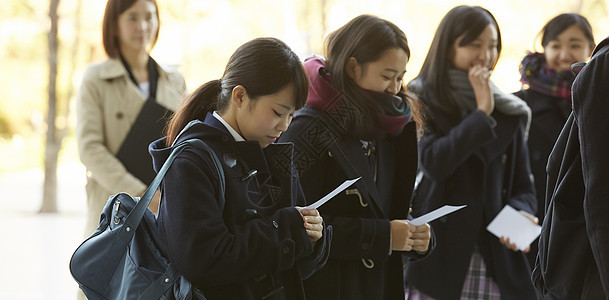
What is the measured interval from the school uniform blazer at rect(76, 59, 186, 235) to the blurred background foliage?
2.11 m

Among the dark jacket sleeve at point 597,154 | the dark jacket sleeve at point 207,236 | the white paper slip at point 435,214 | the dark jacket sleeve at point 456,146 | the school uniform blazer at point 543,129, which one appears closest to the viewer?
the dark jacket sleeve at point 597,154

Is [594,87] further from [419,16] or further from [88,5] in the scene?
[88,5]

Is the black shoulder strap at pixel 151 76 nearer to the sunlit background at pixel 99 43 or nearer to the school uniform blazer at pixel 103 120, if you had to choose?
the school uniform blazer at pixel 103 120

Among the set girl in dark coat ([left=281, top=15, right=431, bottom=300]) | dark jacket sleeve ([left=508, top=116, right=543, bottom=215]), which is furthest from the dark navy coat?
girl in dark coat ([left=281, top=15, right=431, bottom=300])

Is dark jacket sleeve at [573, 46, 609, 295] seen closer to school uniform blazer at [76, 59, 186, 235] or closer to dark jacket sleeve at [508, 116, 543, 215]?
dark jacket sleeve at [508, 116, 543, 215]

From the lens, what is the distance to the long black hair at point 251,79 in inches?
56.9

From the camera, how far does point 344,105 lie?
5.89 ft

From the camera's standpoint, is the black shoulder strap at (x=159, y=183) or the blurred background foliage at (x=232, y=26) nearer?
the black shoulder strap at (x=159, y=183)

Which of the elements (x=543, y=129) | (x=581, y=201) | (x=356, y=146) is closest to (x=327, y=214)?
(x=356, y=146)

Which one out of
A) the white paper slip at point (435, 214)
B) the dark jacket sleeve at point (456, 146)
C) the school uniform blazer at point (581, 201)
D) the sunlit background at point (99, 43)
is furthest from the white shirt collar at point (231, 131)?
the sunlit background at point (99, 43)

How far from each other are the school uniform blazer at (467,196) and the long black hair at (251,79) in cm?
86

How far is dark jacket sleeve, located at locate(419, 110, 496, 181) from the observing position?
2.17 meters

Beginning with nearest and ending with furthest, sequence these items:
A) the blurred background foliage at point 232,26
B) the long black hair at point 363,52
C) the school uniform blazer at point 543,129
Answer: the long black hair at point 363,52, the school uniform blazer at point 543,129, the blurred background foliage at point 232,26

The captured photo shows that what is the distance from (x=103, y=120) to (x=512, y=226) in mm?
1494
